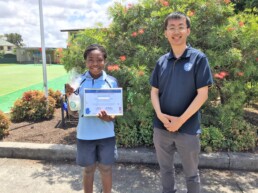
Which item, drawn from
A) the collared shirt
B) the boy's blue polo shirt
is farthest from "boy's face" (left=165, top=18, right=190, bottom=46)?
the collared shirt

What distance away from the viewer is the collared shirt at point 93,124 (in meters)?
2.79

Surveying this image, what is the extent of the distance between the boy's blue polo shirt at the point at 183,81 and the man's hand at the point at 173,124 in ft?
0.21

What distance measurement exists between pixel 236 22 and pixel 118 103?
107 inches

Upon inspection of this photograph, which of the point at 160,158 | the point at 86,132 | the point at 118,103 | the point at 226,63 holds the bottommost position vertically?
the point at 160,158

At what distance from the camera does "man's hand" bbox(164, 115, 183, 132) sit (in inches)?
100.0

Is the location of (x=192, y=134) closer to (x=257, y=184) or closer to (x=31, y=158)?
(x=257, y=184)

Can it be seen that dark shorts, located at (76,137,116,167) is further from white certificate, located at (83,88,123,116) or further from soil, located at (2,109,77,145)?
soil, located at (2,109,77,145)

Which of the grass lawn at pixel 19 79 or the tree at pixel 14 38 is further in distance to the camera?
the tree at pixel 14 38

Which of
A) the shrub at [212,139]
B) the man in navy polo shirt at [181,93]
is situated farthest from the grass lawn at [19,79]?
the man in navy polo shirt at [181,93]

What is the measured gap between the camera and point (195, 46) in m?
4.54

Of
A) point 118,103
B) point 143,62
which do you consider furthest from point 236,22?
point 118,103

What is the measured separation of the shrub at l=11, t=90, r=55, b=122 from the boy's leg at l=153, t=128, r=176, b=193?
13.1 feet

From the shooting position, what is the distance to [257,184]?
143 inches

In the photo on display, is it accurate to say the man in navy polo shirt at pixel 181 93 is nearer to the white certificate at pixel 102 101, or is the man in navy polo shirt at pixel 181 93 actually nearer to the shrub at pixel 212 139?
the white certificate at pixel 102 101
